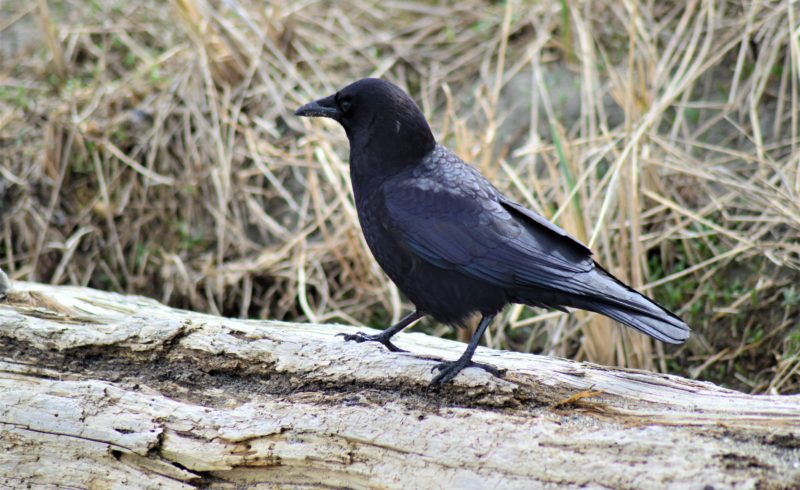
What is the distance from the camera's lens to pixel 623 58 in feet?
18.1

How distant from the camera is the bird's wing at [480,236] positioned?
117 inches

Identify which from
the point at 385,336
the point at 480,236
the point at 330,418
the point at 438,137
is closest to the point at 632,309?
the point at 480,236

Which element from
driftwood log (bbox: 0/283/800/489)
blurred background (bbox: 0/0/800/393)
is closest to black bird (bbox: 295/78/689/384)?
driftwood log (bbox: 0/283/800/489)

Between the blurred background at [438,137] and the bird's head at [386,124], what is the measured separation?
921 millimetres

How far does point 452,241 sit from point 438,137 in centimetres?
246

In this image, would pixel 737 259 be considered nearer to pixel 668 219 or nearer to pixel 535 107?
pixel 668 219

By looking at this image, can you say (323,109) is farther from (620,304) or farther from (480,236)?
(620,304)

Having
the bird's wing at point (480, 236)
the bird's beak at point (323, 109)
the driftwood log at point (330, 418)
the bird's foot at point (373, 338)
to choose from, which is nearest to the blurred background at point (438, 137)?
the bird's wing at point (480, 236)

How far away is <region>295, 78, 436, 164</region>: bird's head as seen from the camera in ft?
10.7

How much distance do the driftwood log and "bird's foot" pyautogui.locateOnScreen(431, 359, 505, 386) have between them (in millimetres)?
32

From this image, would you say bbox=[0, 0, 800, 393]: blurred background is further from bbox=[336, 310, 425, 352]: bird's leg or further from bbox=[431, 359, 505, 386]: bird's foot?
bbox=[431, 359, 505, 386]: bird's foot

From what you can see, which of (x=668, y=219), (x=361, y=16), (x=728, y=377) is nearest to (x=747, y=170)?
(x=668, y=219)

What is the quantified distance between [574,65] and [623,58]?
0.33 meters

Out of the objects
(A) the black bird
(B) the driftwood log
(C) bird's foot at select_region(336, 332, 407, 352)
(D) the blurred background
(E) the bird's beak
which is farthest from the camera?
(D) the blurred background
